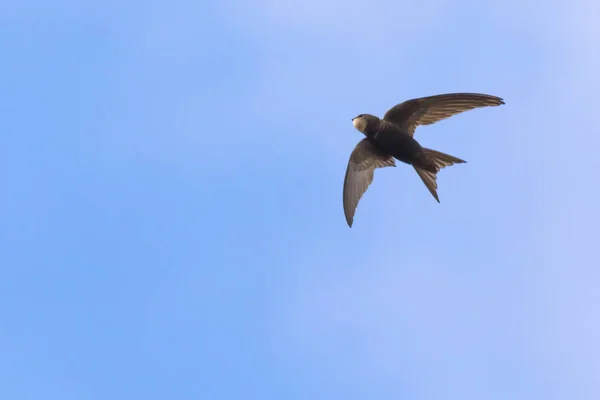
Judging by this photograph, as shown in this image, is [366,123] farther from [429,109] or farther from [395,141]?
[429,109]

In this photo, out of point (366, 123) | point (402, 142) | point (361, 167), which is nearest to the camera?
A: point (402, 142)

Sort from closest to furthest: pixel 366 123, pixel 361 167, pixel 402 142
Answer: pixel 402 142 < pixel 366 123 < pixel 361 167

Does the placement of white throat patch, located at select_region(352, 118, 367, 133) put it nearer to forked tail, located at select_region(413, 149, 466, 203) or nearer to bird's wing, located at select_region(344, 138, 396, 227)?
bird's wing, located at select_region(344, 138, 396, 227)

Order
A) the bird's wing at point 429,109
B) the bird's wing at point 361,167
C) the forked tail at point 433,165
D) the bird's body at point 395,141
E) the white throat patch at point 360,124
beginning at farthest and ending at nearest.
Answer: the bird's wing at point 361,167 → the white throat patch at point 360,124 → the bird's wing at point 429,109 → the forked tail at point 433,165 → the bird's body at point 395,141

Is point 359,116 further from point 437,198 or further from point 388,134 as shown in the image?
point 437,198

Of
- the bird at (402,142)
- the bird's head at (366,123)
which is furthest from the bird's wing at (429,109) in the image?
the bird's head at (366,123)

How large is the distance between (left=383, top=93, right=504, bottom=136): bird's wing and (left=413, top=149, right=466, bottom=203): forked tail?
1.90 ft

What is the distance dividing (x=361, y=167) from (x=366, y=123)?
839 millimetres

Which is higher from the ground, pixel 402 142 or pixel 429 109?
pixel 429 109

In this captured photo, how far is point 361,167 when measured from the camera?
14883mm

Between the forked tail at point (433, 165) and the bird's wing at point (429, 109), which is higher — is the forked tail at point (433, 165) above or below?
below

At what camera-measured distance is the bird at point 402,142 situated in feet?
46.1

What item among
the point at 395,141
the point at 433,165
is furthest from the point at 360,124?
the point at 433,165

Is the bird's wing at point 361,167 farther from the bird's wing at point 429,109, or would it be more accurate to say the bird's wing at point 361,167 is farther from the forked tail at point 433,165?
the forked tail at point 433,165
